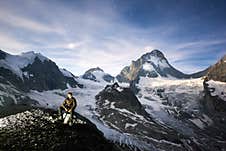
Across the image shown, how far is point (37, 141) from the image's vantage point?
26.5 metres

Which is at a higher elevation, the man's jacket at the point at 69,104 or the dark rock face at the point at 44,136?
the man's jacket at the point at 69,104

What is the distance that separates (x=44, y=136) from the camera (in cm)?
2770

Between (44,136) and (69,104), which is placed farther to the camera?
(69,104)

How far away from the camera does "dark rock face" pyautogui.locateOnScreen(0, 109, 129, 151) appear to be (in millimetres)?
25812

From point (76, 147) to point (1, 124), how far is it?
1069 centimetres

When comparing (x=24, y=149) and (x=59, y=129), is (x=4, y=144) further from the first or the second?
(x=59, y=129)

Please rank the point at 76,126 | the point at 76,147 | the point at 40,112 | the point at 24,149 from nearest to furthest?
the point at 24,149 → the point at 76,147 → the point at 76,126 → the point at 40,112

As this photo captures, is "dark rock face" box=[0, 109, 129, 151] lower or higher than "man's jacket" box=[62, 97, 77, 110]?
lower

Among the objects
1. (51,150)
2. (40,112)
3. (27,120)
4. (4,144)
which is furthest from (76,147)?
(40,112)

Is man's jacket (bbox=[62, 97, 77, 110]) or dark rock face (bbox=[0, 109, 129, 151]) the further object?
man's jacket (bbox=[62, 97, 77, 110])

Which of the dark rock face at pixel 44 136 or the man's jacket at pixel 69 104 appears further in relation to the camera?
the man's jacket at pixel 69 104

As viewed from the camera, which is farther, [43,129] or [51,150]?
[43,129]

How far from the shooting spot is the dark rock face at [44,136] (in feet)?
84.7

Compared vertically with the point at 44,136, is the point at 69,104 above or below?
above
